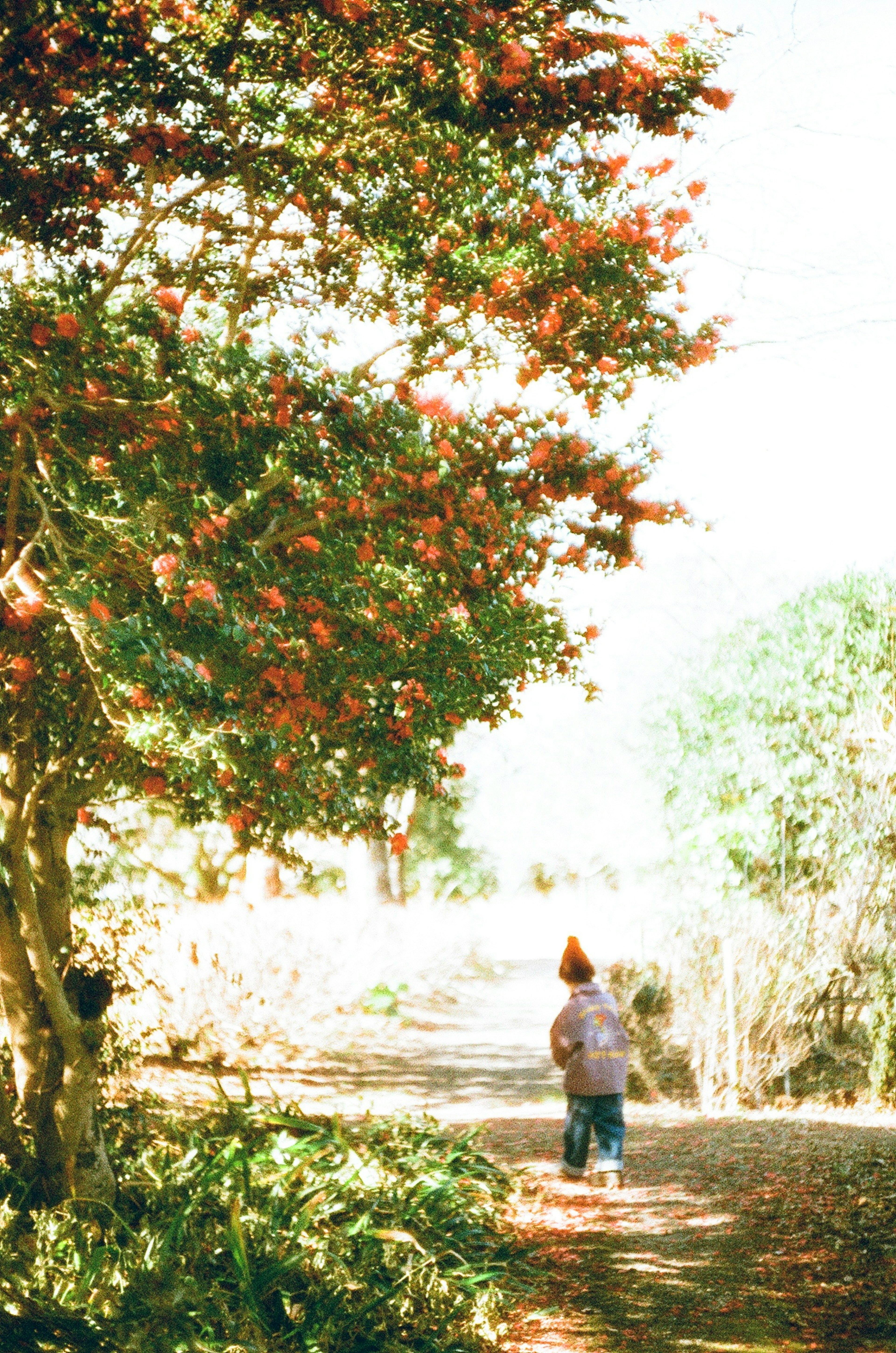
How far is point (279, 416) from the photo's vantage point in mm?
4559

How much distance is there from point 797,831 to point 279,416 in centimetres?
634

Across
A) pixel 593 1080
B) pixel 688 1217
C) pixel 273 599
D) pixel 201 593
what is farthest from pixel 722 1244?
pixel 201 593

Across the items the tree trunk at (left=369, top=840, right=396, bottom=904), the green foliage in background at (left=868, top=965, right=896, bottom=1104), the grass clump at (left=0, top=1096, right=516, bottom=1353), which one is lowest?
the grass clump at (left=0, top=1096, right=516, bottom=1353)

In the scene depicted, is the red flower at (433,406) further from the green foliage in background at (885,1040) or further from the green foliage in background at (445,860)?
the green foliage in background at (445,860)

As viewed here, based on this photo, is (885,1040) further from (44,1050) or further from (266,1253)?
(44,1050)

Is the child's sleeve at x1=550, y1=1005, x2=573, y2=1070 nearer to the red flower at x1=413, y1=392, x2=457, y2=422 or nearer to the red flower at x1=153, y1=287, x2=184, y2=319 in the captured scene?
the red flower at x1=413, y1=392, x2=457, y2=422

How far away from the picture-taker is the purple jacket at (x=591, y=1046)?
21.0ft

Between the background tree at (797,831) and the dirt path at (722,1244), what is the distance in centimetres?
137

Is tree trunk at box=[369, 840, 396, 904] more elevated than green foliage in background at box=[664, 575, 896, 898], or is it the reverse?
green foliage in background at box=[664, 575, 896, 898]

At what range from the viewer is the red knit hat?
6.91 meters

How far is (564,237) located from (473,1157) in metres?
4.92

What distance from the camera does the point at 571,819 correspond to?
104ft

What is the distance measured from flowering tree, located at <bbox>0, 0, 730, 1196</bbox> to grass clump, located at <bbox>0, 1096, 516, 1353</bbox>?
0.70 m

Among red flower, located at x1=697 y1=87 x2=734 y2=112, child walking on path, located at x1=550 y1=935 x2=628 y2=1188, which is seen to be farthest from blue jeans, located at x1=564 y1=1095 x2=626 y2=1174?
red flower, located at x1=697 y1=87 x2=734 y2=112
